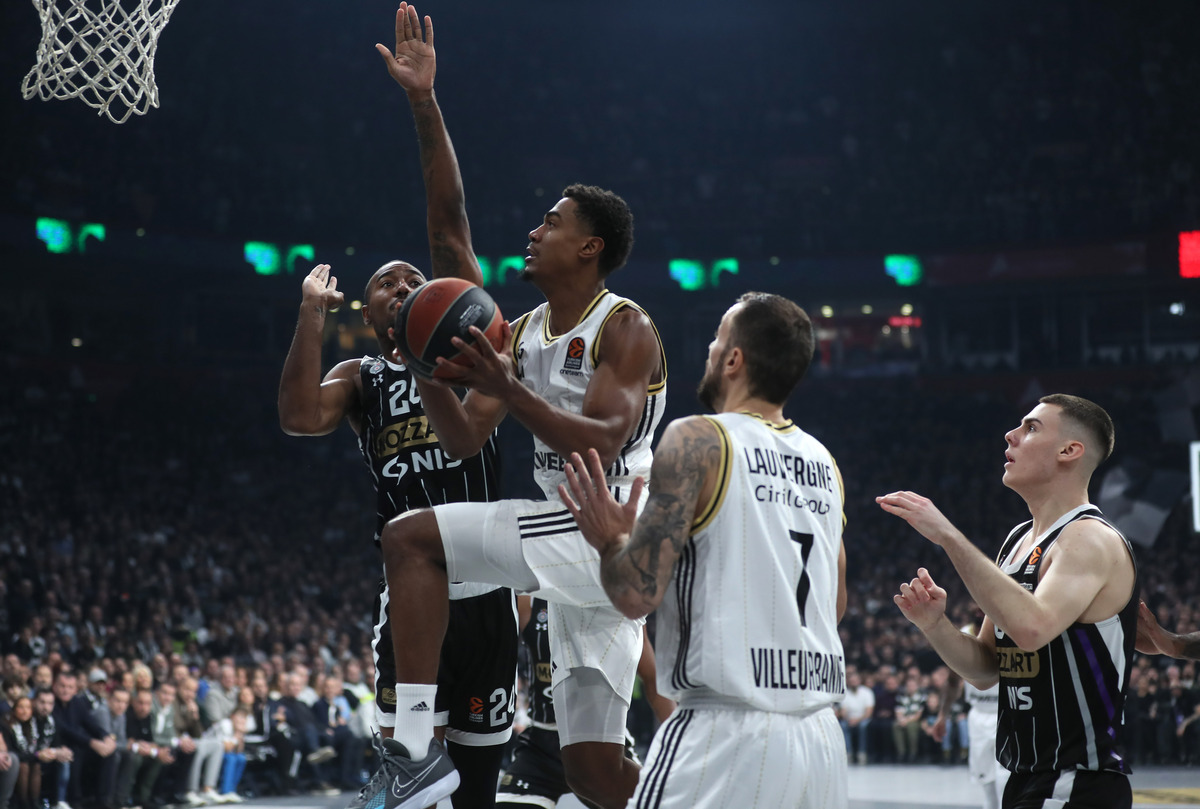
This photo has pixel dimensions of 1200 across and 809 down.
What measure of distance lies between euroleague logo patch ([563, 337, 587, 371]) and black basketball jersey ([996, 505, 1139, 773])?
1.71 metres

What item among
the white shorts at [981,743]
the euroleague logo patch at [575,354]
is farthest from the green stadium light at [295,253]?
the euroleague logo patch at [575,354]

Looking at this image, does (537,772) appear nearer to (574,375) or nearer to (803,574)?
(574,375)

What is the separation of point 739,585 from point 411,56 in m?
2.74

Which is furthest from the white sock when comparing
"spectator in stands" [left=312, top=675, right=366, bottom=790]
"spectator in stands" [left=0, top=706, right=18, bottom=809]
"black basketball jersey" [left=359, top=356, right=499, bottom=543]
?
"spectator in stands" [left=312, top=675, right=366, bottom=790]

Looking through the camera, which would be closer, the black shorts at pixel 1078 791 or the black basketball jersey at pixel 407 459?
the black shorts at pixel 1078 791

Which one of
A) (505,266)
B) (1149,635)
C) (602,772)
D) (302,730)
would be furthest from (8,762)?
(505,266)

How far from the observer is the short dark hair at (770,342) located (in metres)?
3.36

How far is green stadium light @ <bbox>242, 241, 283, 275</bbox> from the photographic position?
25.3m

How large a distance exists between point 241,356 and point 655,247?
9.78m

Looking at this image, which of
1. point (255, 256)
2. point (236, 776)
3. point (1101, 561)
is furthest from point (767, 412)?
point (255, 256)

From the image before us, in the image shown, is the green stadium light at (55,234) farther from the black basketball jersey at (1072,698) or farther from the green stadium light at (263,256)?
the black basketball jersey at (1072,698)

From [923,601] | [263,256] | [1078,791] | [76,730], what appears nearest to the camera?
[1078,791]

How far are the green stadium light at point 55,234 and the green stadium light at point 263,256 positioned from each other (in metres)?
3.56

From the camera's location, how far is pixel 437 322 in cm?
362
